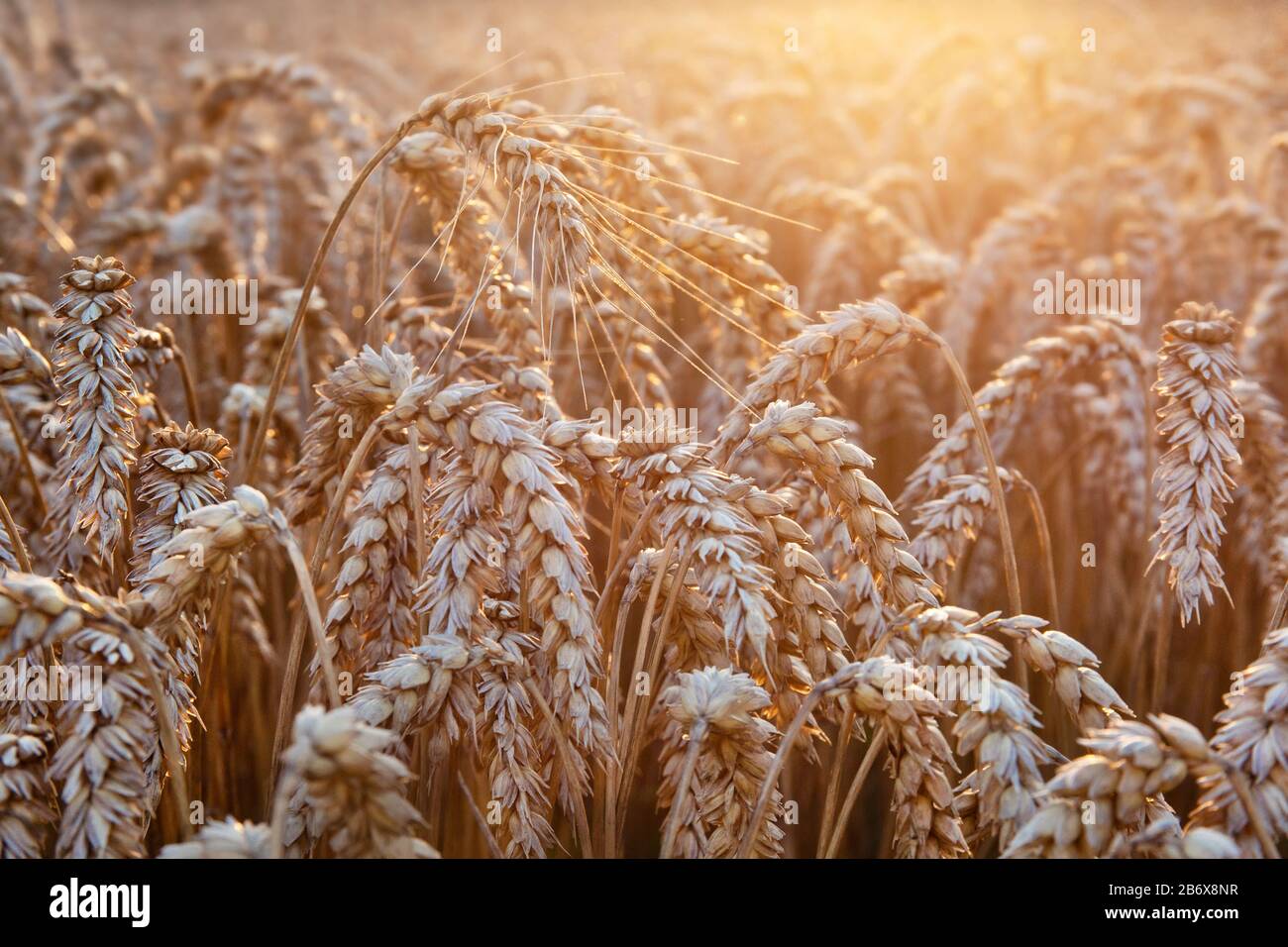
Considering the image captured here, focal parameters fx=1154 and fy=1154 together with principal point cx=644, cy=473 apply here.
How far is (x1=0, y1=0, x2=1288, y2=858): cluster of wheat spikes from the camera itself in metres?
1.38

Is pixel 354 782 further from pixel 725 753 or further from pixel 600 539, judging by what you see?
pixel 600 539

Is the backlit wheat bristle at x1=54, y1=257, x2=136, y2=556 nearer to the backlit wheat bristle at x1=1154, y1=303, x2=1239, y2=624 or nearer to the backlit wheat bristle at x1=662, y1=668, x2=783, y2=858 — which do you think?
the backlit wheat bristle at x1=662, y1=668, x2=783, y2=858

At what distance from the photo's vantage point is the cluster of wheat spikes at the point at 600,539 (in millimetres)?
1383

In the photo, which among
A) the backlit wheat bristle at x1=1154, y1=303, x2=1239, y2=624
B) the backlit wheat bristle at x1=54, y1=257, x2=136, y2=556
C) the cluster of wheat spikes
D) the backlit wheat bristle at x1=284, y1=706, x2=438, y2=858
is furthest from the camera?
the backlit wheat bristle at x1=1154, y1=303, x2=1239, y2=624

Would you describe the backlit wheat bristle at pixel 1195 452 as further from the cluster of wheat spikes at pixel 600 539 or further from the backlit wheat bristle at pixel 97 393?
the backlit wheat bristle at pixel 97 393

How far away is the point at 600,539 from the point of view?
3027 mm

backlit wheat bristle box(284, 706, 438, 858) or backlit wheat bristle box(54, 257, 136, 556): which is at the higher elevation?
backlit wheat bristle box(54, 257, 136, 556)

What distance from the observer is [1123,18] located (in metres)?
8.55

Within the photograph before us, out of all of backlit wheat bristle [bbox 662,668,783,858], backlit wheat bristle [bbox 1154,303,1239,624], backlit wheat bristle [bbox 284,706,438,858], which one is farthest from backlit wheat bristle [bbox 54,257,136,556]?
backlit wheat bristle [bbox 1154,303,1239,624]
